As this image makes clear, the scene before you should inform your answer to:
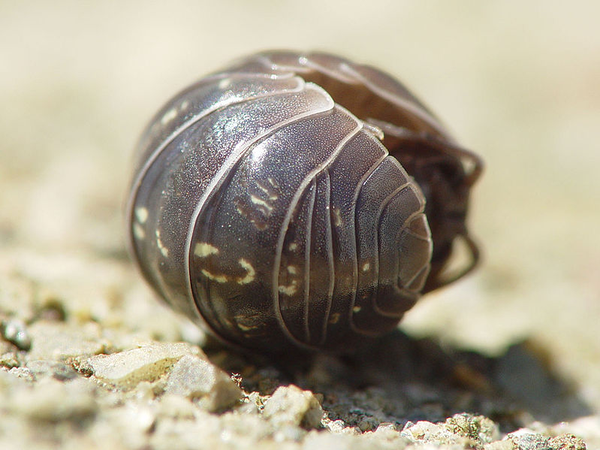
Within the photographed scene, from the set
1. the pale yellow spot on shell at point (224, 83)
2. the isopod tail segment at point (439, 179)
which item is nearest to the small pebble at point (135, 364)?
the pale yellow spot on shell at point (224, 83)

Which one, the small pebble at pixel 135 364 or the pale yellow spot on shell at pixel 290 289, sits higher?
the pale yellow spot on shell at pixel 290 289

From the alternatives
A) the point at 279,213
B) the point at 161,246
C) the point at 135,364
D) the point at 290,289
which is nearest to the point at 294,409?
the point at 290,289

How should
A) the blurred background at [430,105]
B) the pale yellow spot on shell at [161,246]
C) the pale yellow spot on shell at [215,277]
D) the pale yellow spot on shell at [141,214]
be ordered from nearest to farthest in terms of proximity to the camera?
1. the pale yellow spot on shell at [215,277]
2. the pale yellow spot on shell at [161,246]
3. the pale yellow spot on shell at [141,214]
4. the blurred background at [430,105]

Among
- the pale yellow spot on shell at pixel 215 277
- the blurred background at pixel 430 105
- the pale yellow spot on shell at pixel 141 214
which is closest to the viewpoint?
the pale yellow spot on shell at pixel 215 277

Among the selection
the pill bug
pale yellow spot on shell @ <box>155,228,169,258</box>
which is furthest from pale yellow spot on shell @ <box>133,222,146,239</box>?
pale yellow spot on shell @ <box>155,228,169,258</box>

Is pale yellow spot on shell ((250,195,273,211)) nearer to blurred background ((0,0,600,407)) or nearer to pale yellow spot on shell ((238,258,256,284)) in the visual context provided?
pale yellow spot on shell ((238,258,256,284))

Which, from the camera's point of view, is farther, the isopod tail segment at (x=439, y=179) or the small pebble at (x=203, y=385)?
the isopod tail segment at (x=439, y=179)

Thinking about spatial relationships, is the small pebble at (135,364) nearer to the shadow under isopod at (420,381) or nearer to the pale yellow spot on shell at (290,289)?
the shadow under isopod at (420,381)
